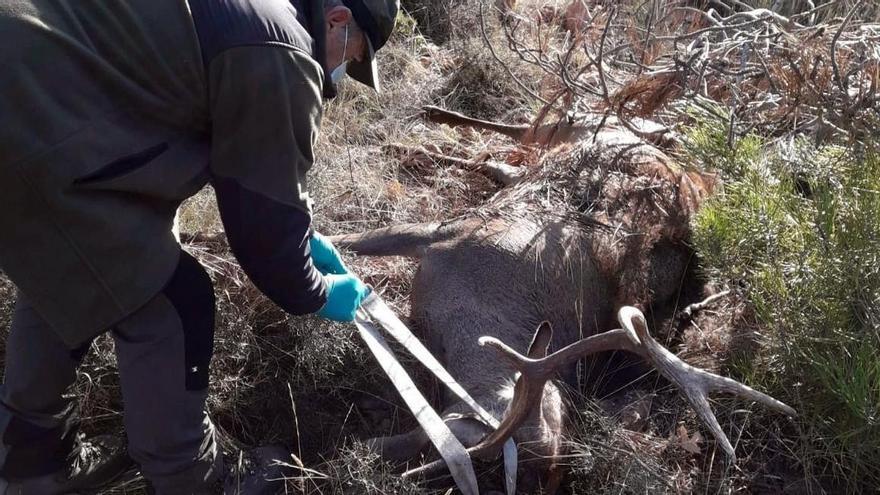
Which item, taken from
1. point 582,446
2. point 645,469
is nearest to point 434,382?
point 582,446

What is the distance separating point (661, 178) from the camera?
186 inches

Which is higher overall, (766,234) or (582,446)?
(766,234)

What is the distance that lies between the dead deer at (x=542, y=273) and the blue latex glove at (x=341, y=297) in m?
0.54

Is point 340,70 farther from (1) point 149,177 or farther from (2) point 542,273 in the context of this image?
(2) point 542,273

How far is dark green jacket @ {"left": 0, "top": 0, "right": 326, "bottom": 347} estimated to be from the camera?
7.14 ft

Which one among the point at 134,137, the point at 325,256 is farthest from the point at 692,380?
the point at 134,137

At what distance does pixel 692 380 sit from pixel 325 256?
1544mm

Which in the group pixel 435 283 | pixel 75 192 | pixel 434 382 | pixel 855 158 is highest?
pixel 855 158

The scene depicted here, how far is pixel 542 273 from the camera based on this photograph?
4188mm

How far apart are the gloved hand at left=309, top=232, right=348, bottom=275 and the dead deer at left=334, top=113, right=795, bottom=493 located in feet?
2.00

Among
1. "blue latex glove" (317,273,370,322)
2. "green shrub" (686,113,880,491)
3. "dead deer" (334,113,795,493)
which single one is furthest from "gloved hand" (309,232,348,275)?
"green shrub" (686,113,880,491)

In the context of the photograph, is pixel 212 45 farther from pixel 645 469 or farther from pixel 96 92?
pixel 645 469

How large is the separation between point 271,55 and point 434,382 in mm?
1972

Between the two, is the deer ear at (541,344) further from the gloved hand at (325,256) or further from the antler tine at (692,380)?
the gloved hand at (325,256)
